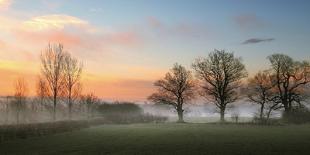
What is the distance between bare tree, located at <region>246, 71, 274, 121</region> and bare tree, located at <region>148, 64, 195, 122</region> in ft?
41.9

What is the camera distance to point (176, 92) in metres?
85.4

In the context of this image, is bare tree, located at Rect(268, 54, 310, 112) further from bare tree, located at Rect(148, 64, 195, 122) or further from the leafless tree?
the leafless tree

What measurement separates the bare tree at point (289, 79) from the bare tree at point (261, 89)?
4.51 feet

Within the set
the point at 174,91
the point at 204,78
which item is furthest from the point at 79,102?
the point at 204,78

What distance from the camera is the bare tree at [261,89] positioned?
3007 inches

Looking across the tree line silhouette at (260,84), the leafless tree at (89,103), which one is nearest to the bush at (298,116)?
the tree line silhouette at (260,84)

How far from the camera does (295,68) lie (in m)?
75.2

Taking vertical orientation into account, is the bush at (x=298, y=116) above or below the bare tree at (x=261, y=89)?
below

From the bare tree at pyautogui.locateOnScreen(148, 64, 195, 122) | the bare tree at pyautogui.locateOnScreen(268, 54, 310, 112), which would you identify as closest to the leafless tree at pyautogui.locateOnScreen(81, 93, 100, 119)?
the bare tree at pyautogui.locateOnScreen(148, 64, 195, 122)

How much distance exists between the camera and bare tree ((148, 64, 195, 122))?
3351 inches

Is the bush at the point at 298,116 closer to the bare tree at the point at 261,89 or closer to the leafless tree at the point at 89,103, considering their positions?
the bare tree at the point at 261,89

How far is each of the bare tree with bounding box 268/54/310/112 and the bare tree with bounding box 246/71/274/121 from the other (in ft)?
4.51

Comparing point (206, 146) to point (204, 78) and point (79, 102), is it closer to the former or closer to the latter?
point (204, 78)

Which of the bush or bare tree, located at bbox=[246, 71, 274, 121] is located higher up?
bare tree, located at bbox=[246, 71, 274, 121]
